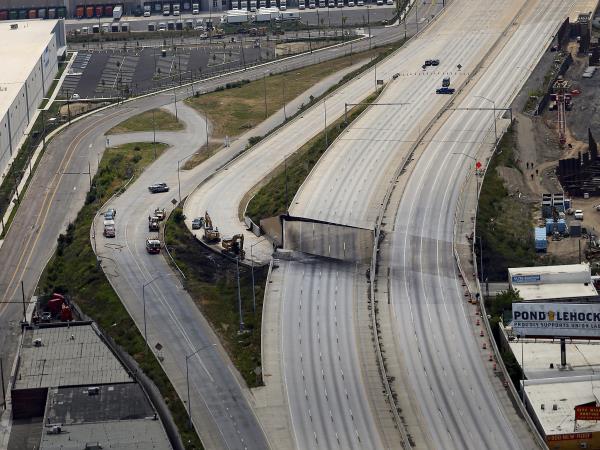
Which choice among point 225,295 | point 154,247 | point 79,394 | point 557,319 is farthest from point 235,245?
point 557,319

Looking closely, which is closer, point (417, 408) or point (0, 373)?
point (417, 408)

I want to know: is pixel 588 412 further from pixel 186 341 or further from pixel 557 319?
pixel 186 341

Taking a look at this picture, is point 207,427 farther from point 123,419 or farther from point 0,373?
point 0,373

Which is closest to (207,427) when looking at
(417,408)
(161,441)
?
(161,441)

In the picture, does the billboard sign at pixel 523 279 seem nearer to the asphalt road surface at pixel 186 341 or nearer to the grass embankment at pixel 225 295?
the grass embankment at pixel 225 295

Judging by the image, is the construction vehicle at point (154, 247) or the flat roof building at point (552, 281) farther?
the construction vehicle at point (154, 247)

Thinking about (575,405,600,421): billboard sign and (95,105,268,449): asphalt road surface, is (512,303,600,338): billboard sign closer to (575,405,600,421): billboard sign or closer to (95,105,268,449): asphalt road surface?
(575,405,600,421): billboard sign

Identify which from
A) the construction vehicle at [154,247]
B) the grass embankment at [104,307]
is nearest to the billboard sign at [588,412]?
the grass embankment at [104,307]
